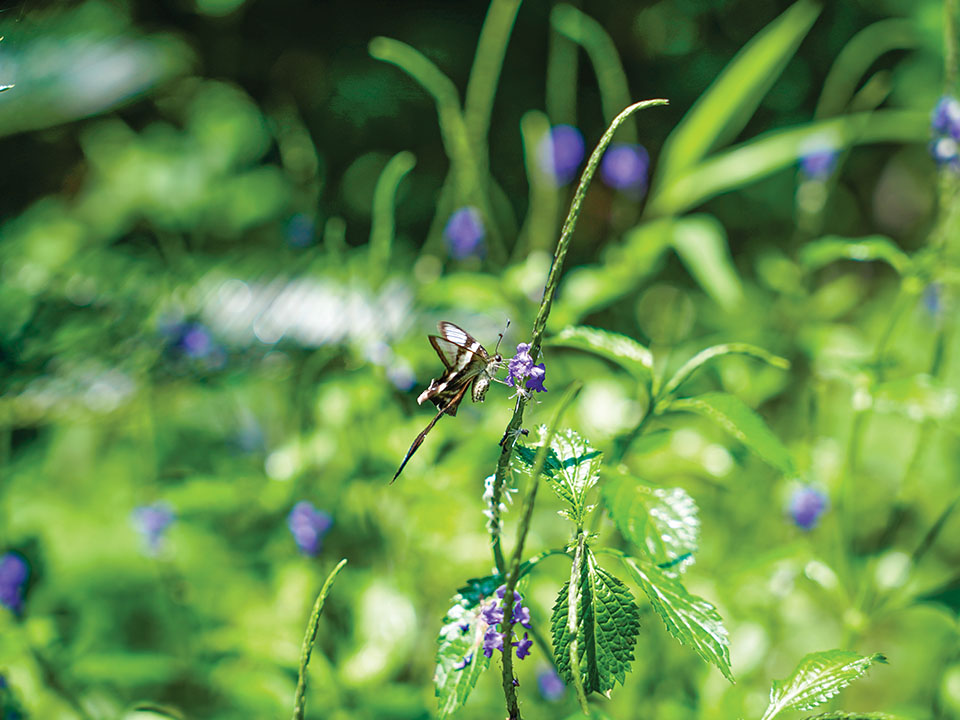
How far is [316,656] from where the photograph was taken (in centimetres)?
84

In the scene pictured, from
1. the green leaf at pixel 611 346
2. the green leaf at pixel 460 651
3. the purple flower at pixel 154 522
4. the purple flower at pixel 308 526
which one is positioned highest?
the green leaf at pixel 611 346

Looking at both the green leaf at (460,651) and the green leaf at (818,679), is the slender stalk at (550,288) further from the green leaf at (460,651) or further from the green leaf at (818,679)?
the green leaf at (818,679)

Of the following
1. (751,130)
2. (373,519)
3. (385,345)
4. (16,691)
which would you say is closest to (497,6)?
(751,130)

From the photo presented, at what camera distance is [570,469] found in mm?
470

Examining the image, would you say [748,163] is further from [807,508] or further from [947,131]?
[807,508]

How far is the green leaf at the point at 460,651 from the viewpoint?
0.42m

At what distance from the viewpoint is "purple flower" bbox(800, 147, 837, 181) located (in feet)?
4.35

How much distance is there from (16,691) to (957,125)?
4.30 ft

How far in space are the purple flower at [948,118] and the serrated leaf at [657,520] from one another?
0.69m

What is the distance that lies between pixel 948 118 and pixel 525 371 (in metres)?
0.78

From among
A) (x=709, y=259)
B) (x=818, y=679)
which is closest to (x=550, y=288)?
(x=818, y=679)

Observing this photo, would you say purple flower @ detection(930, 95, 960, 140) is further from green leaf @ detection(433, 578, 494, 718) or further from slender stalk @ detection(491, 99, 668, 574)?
green leaf @ detection(433, 578, 494, 718)

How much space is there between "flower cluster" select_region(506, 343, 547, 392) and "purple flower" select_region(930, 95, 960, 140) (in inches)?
29.8

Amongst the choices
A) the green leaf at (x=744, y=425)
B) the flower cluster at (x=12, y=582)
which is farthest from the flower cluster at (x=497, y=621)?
the flower cluster at (x=12, y=582)
